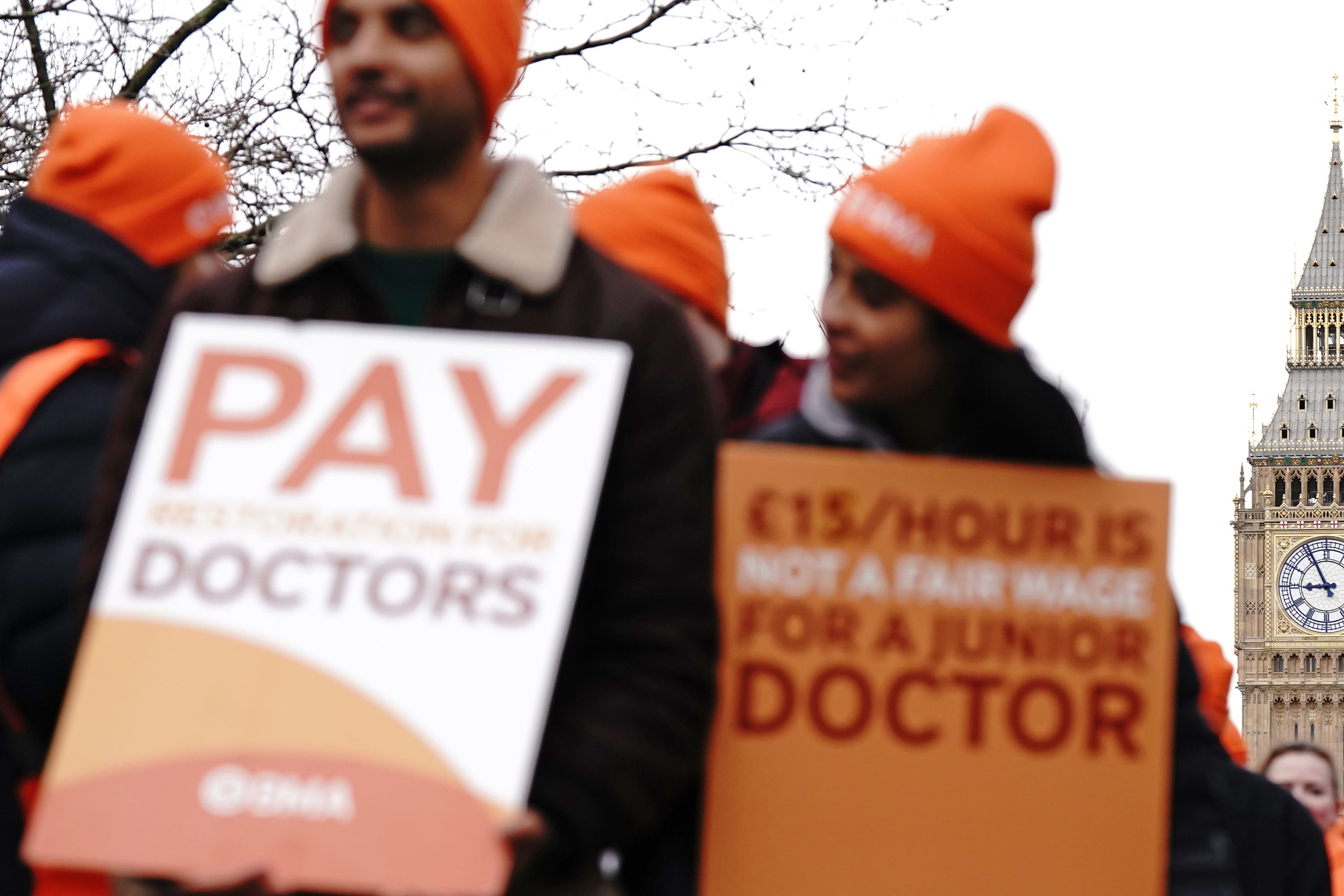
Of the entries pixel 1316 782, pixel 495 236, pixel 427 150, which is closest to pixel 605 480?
pixel 495 236

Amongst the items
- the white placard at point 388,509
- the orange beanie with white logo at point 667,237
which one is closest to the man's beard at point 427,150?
the white placard at point 388,509

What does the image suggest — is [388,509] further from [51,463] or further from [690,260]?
[690,260]

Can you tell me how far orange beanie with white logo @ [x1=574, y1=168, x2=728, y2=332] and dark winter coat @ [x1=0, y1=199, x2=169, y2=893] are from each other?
136cm

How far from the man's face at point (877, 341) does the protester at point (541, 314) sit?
482 mm

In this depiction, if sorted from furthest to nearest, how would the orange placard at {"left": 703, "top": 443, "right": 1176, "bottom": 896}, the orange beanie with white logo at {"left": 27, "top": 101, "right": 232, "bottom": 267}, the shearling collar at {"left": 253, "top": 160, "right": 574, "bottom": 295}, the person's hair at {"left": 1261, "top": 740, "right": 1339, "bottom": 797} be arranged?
the person's hair at {"left": 1261, "top": 740, "right": 1339, "bottom": 797} → the orange beanie with white logo at {"left": 27, "top": 101, "right": 232, "bottom": 267} → the orange placard at {"left": 703, "top": 443, "right": 1176, "bottom": 896} → the shearling collar at {"left": 253, "top": 160, "right": 574, "bottom": 295}

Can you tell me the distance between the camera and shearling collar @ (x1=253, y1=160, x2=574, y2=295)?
9.01ft

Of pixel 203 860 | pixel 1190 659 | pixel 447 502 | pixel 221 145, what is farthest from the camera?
pixel 221 145

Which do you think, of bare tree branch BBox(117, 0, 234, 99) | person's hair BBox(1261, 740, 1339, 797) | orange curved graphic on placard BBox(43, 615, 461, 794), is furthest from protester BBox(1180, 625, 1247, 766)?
bare tree branch BBox(117, 0, 234, 99)

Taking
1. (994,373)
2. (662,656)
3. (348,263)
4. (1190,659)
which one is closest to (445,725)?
(662,656)

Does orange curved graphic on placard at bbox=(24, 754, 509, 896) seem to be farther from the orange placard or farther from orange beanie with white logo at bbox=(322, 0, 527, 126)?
orange beanie with white logo at bbox=(322, 0, 527, 126)

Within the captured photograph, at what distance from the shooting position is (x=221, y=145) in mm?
11359

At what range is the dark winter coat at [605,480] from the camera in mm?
2531

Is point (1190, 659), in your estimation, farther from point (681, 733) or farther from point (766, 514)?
point (681, 733)

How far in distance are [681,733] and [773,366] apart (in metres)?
2.08
